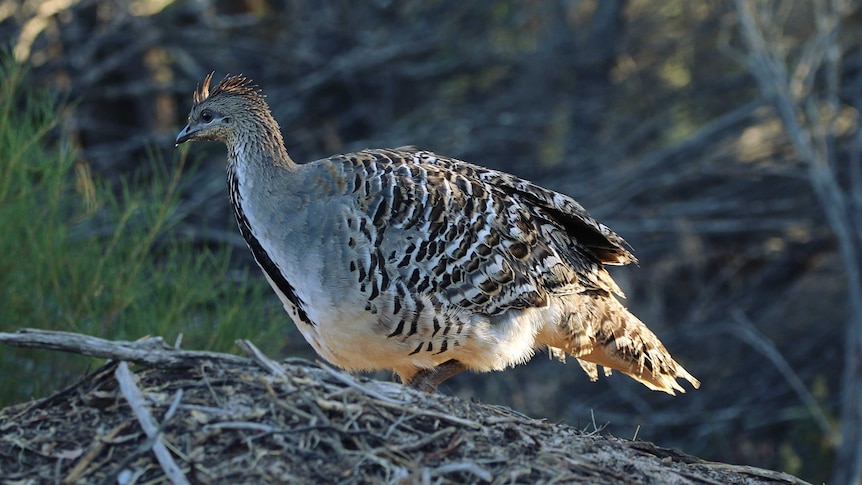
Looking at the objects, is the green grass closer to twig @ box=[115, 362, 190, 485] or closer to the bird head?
the bird head

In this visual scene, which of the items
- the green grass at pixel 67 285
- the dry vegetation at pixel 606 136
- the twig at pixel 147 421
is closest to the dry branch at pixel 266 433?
the twig at pixel 147 421

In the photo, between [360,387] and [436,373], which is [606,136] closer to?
[436,373]

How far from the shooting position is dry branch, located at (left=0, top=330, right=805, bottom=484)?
351cm

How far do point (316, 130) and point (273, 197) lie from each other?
6.73 m

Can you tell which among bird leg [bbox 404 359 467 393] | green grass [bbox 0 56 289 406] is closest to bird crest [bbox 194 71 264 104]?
green grass [bbox 0 56 289 406]

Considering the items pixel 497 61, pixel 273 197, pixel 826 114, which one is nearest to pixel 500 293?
pixel 273 197

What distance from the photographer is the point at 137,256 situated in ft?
22.2

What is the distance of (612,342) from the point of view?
5746 mm

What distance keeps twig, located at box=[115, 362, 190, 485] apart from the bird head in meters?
1.91

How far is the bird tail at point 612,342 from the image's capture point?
5672 millimetres

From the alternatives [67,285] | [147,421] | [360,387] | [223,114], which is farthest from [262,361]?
[67,285]

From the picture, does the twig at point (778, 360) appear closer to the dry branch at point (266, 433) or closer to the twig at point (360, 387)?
the dry branch at point (266, 433)

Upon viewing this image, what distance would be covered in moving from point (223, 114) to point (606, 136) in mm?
7583

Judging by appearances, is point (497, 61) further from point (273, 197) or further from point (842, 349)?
Answer: point (273, 197)
